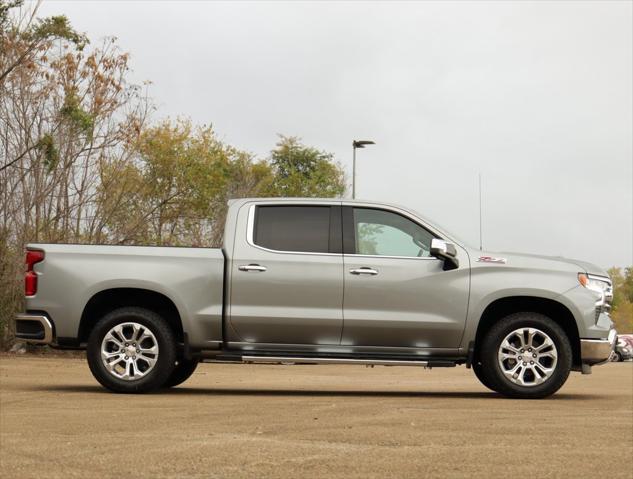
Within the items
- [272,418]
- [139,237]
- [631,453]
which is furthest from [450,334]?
[139,237]

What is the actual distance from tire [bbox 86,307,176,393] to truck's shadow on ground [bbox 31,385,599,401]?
0.59 feet

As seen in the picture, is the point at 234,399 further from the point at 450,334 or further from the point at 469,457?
the point at 469,457

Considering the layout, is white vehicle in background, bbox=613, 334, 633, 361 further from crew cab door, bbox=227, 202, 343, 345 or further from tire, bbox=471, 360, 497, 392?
crew cab door, bbox=227, 202, 343, 345

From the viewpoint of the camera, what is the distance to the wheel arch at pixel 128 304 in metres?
12.0

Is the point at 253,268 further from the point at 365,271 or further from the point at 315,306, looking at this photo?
the point at 365,271

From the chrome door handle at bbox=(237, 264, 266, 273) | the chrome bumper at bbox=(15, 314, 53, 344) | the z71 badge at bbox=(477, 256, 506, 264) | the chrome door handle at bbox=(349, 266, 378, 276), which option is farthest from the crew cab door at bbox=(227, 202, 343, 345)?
the chrome bumper at bbox=(15, 314, 53, 344)

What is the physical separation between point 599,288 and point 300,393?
348cm

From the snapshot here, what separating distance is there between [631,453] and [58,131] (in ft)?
65.6

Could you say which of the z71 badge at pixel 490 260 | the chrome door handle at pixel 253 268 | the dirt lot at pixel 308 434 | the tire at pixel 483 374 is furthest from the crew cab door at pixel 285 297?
the tire at pixel 483 374

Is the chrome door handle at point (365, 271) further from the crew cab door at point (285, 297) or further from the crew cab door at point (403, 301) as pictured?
the crew cab door at point (285, 297)

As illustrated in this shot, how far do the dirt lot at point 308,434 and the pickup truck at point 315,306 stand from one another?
0.44 metres

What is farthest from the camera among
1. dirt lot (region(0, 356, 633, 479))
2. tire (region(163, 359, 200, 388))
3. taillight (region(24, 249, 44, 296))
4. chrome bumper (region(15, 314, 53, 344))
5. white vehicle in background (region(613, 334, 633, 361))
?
white vehicle in background (region(613, 334, 633, 361))

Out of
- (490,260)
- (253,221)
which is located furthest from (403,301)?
(253,221)

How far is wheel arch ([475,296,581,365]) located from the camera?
12016 millimetres
